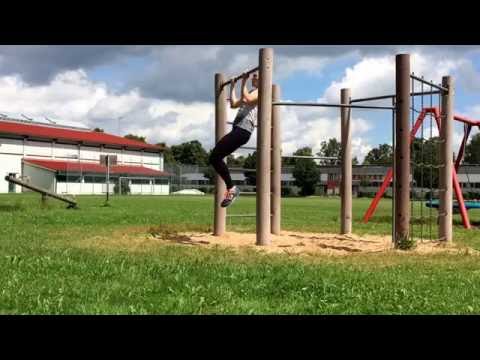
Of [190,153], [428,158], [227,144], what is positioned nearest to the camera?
[227,144]

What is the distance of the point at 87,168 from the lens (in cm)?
6956

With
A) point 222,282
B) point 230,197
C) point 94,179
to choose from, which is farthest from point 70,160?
point 222,282

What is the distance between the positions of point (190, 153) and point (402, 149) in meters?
109

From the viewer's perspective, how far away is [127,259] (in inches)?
260

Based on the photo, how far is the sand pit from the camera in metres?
8.01

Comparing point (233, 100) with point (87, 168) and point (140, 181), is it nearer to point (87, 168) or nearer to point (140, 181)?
point (87, 168)

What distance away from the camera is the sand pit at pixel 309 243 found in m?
8.01

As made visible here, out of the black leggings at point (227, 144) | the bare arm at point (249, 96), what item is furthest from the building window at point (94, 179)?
the bare arm at point (249, 96)

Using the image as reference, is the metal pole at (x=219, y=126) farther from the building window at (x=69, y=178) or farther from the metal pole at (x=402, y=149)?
the building window at (x=69, y=178)

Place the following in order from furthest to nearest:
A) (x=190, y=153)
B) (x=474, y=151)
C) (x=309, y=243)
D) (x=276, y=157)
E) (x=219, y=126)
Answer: (x=190, y=153) < (x=474, y=151) < (x=276, y=157) < (x=219, y=126) < (x=309, y=243)

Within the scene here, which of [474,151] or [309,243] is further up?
[474,151]

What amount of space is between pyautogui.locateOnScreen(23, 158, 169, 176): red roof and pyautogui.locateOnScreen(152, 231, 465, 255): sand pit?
57.1m

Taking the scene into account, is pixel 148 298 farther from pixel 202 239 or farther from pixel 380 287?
pixel 202 239
